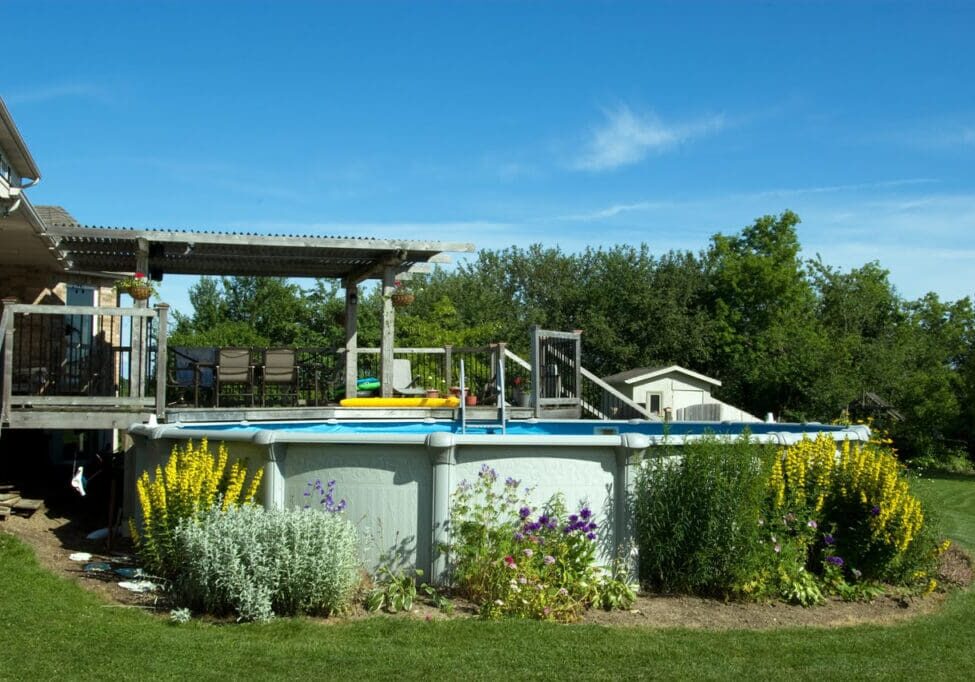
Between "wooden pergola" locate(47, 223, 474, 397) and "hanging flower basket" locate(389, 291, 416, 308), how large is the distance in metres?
0.09

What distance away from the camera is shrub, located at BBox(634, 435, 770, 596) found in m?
6.81

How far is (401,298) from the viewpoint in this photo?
43.0ft

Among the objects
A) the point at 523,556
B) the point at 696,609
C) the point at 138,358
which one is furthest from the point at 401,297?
the point at 696,609

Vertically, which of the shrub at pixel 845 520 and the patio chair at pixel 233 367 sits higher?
the patio chair at pixel 233 367

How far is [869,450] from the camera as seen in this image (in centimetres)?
793

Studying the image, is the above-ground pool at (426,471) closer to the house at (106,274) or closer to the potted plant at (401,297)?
the house at (106,274)

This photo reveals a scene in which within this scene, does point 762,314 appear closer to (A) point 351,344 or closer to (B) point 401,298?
(A) point 351,344

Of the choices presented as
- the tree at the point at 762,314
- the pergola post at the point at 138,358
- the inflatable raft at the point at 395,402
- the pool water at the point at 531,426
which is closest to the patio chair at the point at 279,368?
the inflatable raft at the point at 395,402

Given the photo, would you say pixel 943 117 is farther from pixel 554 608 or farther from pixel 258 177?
pixel 554 608

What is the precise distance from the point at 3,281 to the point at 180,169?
10.1 meters

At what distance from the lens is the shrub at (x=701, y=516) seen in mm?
6809

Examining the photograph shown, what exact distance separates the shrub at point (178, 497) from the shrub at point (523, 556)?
1.74m

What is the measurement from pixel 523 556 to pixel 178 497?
278 centimetres

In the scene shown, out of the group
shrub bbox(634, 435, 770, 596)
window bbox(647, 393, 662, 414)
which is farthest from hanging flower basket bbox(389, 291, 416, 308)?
window bbox(647, 393, 662, 414)
